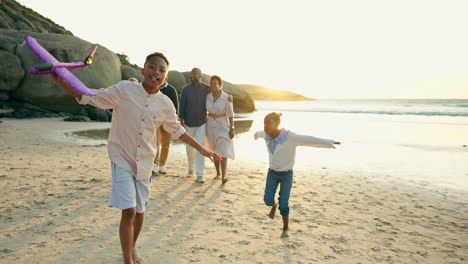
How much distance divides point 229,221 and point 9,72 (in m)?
22.3

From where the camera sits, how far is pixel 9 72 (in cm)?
2103

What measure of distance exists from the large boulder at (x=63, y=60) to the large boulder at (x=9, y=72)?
43 cm

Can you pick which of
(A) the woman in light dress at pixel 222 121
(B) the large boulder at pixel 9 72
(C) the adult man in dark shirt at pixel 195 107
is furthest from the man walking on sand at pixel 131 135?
(B) the large boulder at pixel 9 72

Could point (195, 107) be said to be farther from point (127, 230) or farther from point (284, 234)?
point (127, 230)

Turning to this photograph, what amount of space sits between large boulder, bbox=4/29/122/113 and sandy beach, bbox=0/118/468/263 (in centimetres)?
1638

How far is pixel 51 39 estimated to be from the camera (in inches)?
969

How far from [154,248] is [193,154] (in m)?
3.51

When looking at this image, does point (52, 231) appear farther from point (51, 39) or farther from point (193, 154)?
point (51, 39)

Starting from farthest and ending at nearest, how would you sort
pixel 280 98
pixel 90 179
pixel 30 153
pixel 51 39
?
1. pixel 280 98
2. pixel 51 39
3. pixel 30 153
4. pixel 90 179

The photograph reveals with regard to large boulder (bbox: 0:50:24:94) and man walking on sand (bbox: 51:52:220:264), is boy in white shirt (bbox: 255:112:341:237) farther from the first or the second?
large boulder (bbox: 0:50:24:94)

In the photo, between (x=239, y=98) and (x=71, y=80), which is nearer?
(x=71, y=80)

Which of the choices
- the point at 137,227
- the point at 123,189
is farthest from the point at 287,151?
the point at 123,189

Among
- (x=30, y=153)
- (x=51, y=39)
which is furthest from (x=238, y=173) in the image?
(x=51, y=39)

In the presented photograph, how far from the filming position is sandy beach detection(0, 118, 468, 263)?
3473 millimetres
